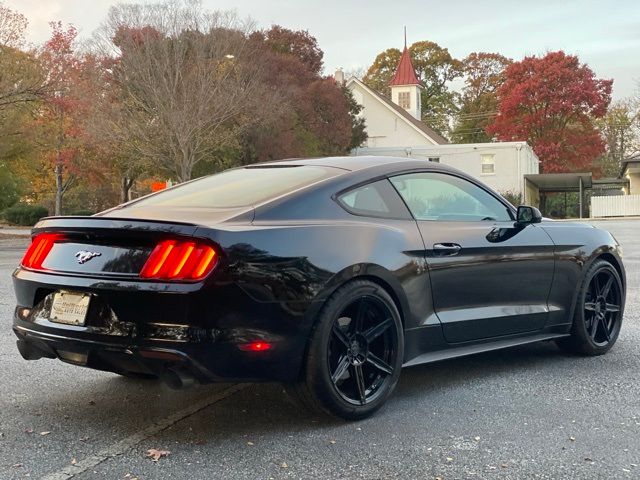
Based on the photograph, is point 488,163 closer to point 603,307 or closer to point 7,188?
point 7,188

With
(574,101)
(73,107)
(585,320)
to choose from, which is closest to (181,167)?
(73,107)

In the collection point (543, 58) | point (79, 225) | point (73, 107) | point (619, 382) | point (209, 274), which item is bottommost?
point (619, 382)

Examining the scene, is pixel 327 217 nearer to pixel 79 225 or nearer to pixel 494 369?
pixel 79 225

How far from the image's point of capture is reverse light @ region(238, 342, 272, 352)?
346cm

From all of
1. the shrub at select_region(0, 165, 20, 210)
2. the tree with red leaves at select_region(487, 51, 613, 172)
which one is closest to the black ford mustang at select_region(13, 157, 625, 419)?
the shrub at select_region(0, 165, 20, 210)

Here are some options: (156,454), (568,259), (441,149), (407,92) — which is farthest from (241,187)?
(407,92)

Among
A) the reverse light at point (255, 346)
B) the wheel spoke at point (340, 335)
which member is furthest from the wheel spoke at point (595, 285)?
the reverse light at point (255, 346)

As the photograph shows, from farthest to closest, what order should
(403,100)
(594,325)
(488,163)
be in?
(403,100)
(488,163)
(594,325)

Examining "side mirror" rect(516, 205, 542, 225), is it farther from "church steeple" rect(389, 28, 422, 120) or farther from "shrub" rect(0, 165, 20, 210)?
"church steeple" rect(389, 28, 422, 120)

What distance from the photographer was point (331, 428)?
3736mm

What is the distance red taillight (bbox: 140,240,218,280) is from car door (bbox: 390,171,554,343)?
1449mm

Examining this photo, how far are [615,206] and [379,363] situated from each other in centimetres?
3957

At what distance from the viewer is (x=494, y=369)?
199 inches

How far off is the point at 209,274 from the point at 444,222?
5.71ft
